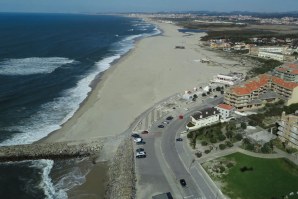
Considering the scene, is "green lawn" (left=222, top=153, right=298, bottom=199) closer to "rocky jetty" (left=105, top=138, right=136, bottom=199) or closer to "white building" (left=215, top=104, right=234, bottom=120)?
"rocky jetty" (left=105, top=138, right=136, bottom=199)

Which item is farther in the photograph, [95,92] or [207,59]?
[207,59]

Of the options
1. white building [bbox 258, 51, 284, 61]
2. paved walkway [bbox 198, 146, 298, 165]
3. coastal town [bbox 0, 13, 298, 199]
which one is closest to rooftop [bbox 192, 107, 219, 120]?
coastal town [bbox 0, 13, 298, 199]

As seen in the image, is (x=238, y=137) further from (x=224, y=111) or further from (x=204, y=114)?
(x=224, y=111)

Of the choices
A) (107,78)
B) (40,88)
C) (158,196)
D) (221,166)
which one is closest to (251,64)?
(107,78)

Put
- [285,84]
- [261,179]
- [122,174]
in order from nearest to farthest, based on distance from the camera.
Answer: [261,179] < [122,174] < [285,84]

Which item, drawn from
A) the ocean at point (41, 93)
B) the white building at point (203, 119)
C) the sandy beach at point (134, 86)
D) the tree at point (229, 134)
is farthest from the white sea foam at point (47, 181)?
the tree at point (229, 134)

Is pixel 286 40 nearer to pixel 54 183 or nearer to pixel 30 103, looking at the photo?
pixel 30 103

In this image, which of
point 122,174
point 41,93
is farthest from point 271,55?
point 122,174
